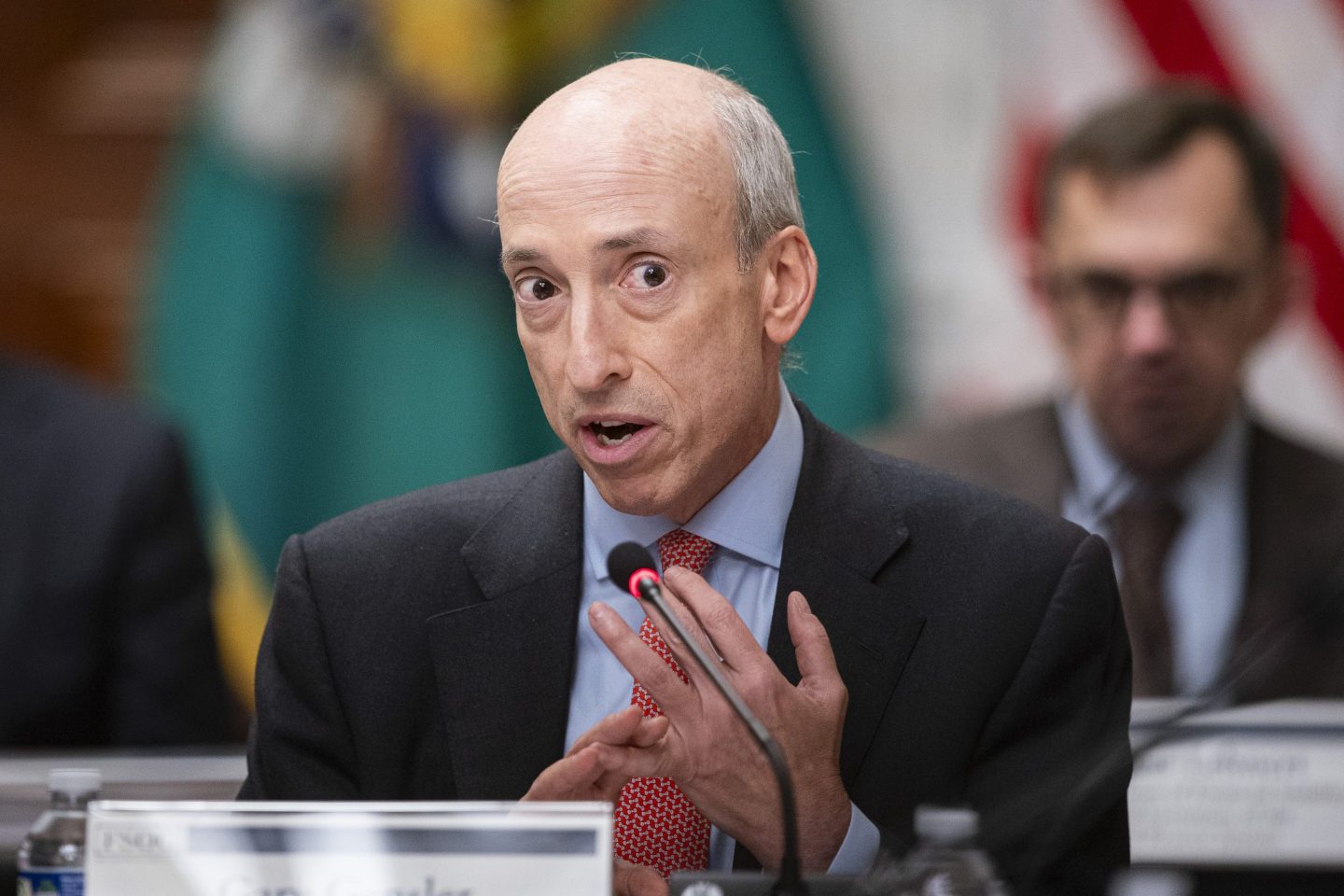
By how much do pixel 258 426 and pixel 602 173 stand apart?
2417 millimetres

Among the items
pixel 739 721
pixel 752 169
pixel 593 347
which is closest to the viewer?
pixel 739 721

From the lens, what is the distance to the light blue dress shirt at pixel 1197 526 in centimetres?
303

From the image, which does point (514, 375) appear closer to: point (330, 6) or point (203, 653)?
point (330, 6)

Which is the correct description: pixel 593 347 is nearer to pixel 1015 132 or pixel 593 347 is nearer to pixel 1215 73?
pixel 1015 132

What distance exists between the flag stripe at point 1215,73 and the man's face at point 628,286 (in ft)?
7.61

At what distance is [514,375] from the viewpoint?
400cm

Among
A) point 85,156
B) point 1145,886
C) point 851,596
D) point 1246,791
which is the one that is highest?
point 85,156

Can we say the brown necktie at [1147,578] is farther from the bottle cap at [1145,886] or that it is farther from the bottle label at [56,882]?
the bottle label at [56,882]

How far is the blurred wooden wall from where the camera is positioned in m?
3.89

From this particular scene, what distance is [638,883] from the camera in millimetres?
1509

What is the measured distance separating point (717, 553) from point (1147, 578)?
4.63 ft

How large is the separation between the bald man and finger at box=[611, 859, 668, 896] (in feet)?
0.33

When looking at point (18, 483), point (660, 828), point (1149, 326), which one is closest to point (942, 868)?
point (660, 828)

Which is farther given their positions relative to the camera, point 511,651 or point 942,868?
point 511,651
